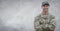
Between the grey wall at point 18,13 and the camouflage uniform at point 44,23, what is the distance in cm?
94

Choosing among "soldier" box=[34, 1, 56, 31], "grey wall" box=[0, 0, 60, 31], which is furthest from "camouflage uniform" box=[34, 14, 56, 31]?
"grey wall" box=[0, 0, 60, 31]

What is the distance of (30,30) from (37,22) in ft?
3.10

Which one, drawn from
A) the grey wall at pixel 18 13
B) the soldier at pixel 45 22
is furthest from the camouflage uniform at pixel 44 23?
the grey wall at pixel 18 13

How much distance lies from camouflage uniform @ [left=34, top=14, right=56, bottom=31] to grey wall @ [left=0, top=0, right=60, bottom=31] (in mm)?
942

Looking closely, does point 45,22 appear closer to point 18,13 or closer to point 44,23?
point 44,23

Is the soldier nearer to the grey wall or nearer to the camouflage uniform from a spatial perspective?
the camouflage uniform

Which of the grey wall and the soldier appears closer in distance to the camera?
the soldier

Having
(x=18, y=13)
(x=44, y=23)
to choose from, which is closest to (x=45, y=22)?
(x=44, y=23)

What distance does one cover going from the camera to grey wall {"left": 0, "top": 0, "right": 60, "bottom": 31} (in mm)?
2588

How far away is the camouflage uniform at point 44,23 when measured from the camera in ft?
5.24

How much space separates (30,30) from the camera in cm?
254

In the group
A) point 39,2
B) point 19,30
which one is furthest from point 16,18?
point 39,2

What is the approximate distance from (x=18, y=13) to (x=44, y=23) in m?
1.09

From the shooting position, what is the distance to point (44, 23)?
5.25 feet
